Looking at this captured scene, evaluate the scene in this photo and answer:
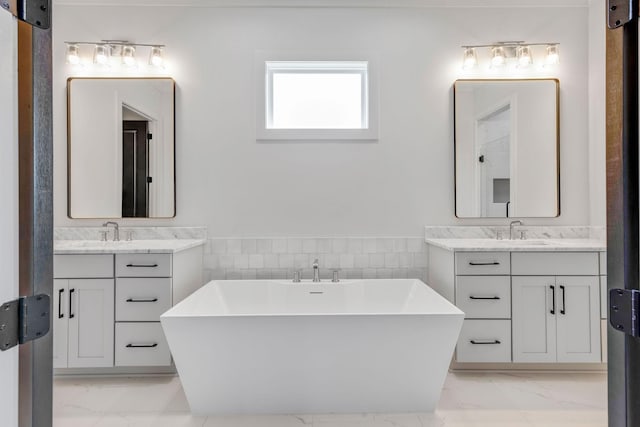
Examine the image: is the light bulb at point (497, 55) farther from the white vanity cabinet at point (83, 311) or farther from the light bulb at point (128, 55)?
the white vanity cabinet at point (83, 311)

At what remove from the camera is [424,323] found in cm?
177

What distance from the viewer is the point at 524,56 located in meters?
2.81

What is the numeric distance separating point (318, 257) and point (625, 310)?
2.19 meters

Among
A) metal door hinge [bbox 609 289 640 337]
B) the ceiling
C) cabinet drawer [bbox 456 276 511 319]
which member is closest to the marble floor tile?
A: cabinet drawer [bbox 456 276 511 319]

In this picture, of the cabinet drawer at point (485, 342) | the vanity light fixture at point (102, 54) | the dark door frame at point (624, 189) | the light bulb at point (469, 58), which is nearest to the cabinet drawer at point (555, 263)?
the cabinet drawer at point (485, 342)

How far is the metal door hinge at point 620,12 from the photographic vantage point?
73 centimetres

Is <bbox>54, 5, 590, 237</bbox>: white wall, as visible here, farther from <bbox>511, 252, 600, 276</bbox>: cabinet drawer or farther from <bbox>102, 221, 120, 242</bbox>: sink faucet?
<bbox>511, 252, 600, 276</bbox>: cabinet drawer

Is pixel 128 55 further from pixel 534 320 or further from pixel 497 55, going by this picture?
pixel 534 320

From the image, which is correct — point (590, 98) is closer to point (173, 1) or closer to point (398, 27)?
point (398, 27)

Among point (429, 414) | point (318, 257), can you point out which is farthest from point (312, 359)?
point (318, 257)

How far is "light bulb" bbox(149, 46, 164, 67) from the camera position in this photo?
278 centimetres

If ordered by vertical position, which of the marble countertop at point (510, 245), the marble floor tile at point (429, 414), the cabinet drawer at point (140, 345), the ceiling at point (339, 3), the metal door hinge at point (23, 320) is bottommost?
the marble floor tile at point (429, 414)

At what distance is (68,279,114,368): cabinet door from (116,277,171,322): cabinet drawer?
0.10 meters

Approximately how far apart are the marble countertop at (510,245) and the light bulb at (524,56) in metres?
1.37
